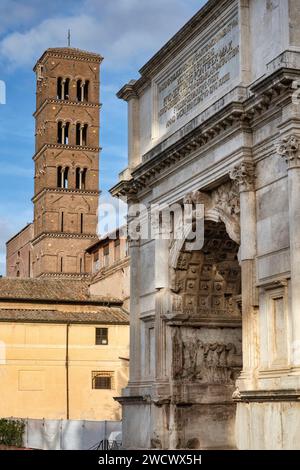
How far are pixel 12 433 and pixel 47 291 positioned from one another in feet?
54.0

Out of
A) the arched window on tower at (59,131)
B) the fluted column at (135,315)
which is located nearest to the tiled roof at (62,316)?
the fluted column at (135,315)

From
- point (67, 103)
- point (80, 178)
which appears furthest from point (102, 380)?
point (67, 103)

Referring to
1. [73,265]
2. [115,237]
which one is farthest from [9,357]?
[73,265]

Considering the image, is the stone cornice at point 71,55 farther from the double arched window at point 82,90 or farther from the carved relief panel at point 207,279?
the carved relief panel at point 207,279

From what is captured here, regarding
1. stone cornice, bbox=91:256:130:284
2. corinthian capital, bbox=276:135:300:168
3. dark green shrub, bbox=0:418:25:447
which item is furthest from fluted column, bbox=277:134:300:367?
stone cornice, bbox=91:256:130:284

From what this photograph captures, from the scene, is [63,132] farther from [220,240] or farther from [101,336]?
[220,240]

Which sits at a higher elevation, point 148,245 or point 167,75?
point 167,75

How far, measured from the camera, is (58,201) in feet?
236

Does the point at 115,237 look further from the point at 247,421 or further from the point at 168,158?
the point at 247,421

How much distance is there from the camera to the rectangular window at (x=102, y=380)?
40344 millimetres

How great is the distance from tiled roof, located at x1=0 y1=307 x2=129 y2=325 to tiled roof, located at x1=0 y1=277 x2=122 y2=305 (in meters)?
2.04

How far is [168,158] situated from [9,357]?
→ 60.8 ft

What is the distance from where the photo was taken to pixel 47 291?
45.4 m

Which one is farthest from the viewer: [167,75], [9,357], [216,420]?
[9,357]
